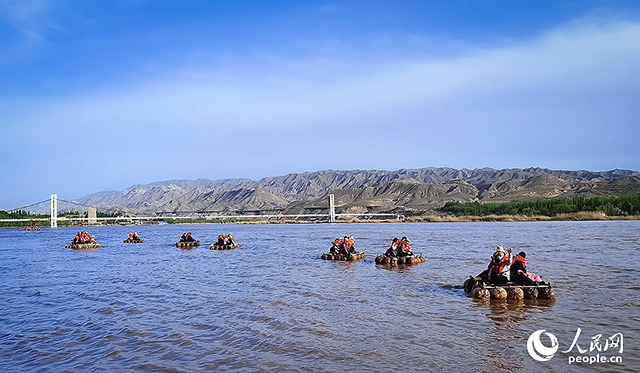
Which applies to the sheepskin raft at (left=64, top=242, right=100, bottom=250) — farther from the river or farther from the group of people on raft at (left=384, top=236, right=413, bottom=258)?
the group of people on raft at (left=384, top=236, right=413, bottom=258)

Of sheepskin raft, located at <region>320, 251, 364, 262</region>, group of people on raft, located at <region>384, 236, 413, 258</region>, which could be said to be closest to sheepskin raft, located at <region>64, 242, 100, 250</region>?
sheepskin raft, located at <region>320, 251, 364, 262</region>

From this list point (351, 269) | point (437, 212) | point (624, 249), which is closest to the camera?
point (351, 269)

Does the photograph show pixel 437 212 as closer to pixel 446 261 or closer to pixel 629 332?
pixel 446 261

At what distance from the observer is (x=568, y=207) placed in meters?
111

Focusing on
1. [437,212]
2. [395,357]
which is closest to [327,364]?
[395,357]

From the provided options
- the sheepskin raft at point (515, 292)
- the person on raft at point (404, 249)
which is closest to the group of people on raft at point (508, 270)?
the sheepskin raft at point (515, 292)

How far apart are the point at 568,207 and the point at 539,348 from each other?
108423 millimetres

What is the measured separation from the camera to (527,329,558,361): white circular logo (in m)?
12.0

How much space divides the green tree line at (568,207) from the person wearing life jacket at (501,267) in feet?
313

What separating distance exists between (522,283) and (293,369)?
433 inches

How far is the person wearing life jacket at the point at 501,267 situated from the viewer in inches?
763

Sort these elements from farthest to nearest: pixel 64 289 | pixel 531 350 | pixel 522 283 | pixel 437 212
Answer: pixel 437 212 < pixel 64 289 < pixel 522 283 < pixel 531 350

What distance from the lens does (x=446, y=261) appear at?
33812 millimetres

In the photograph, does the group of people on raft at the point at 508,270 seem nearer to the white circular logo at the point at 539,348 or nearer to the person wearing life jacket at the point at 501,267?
the person wearing life jacket at the point at 501,267
